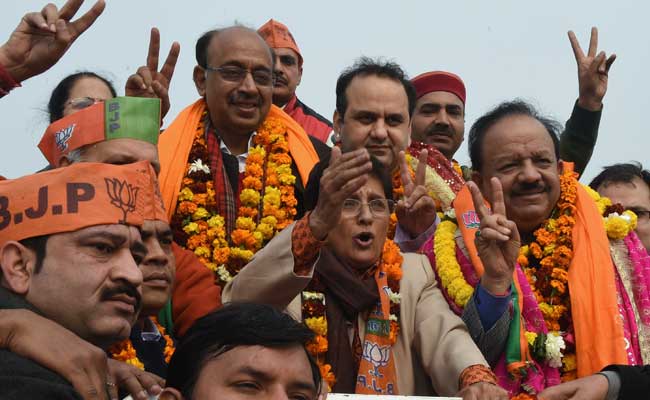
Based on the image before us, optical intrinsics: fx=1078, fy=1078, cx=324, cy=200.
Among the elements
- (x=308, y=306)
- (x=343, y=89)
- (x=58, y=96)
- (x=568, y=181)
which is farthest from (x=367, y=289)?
(x=58, y=96)

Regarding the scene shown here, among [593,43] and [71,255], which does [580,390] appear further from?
[593,43]

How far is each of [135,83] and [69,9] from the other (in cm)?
85

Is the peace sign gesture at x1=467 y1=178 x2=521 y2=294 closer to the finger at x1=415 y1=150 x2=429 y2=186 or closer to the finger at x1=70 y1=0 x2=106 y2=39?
the finger at x1=415 y1=150 x2=429 y2=186

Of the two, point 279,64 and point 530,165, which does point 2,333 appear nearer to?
point 530,165

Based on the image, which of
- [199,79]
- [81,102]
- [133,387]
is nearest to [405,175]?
[199,79]

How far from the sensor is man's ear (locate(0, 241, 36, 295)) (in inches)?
137

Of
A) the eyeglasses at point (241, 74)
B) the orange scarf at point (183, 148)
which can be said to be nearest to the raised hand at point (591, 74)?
the orange scarf at point (183, 148)

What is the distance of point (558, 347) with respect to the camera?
17.2 ft

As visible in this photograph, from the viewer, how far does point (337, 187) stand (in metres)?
4.68

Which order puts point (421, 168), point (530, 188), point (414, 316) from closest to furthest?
point (414, 316) < point (530, 188) < point (421, 168)

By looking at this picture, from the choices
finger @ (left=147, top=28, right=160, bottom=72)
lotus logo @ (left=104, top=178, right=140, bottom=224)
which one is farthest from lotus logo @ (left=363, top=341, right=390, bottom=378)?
finger @ (left=147, top=28, right=160, bottom=72)

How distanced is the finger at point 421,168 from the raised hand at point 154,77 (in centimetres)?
144

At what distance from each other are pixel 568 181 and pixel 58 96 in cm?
327

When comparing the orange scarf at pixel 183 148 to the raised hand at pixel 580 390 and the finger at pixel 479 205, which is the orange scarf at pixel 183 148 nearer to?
the finger at pixel 479 205
